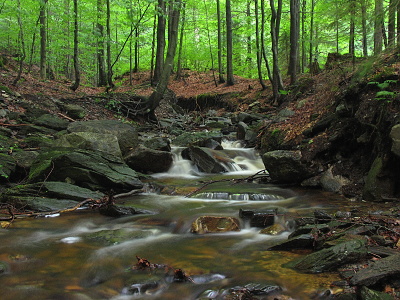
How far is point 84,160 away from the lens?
7.65m

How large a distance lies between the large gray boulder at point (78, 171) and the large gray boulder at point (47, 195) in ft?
1.16

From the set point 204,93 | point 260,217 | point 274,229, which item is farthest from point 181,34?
point 274,229

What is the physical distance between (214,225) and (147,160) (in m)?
4.84

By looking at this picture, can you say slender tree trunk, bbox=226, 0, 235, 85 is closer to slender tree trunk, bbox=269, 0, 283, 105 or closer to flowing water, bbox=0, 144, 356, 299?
slender tree trunk, bbox=269, 0, 283, 105

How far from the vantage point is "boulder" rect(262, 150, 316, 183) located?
7.74m

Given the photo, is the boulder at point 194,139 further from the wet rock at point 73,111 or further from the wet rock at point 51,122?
the wet rock at point 51,122

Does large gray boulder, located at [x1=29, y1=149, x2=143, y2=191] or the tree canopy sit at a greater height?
the tree canopy

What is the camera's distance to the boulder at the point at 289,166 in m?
7.74

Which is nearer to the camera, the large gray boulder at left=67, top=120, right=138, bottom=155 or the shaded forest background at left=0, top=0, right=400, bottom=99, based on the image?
the large gray boulder at left=67, top=120, right=138, bottom=155

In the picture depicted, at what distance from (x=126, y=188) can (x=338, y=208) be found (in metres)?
4.73

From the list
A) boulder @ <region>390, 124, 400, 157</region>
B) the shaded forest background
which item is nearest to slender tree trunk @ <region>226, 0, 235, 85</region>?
the shaded forest background

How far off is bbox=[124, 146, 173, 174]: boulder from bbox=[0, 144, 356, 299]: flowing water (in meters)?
2.32

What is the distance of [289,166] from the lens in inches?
308

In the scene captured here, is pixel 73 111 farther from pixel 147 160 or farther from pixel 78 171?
pixel 78 171
